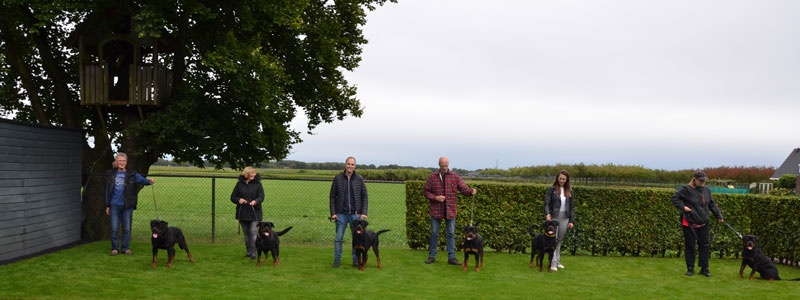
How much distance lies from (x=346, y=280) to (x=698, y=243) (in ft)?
19.5

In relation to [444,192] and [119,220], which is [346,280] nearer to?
[444,192]

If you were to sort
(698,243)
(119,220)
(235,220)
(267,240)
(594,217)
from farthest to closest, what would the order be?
(235,220)
(594,217)
(119,220)
(698,243)
(267,240)

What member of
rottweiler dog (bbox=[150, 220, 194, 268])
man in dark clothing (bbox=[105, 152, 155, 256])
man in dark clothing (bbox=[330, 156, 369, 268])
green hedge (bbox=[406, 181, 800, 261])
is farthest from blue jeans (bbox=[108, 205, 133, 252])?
green hedge (bbox=[406, 181, 800, 261])

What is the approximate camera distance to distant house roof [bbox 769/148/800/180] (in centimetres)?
5685

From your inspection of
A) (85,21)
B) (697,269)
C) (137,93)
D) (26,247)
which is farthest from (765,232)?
(85,21)

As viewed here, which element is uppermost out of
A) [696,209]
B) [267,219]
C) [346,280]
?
[696,209]

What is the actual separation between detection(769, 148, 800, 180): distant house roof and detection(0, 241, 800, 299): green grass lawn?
59.8 m

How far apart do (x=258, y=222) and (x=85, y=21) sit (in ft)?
22.7

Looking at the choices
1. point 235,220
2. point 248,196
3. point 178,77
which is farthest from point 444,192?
point 235,220

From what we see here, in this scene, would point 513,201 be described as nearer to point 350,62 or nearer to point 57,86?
point 350,62

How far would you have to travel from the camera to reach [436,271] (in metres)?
8.54

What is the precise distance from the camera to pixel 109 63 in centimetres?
1229

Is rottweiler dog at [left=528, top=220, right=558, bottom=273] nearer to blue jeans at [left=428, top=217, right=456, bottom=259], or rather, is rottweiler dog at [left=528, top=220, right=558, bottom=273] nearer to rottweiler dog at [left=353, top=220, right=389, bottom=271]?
blue jeans at [left=428, top=217, right=456, bottom=259]

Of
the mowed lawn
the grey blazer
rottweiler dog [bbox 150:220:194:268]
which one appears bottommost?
the mowed lawn
